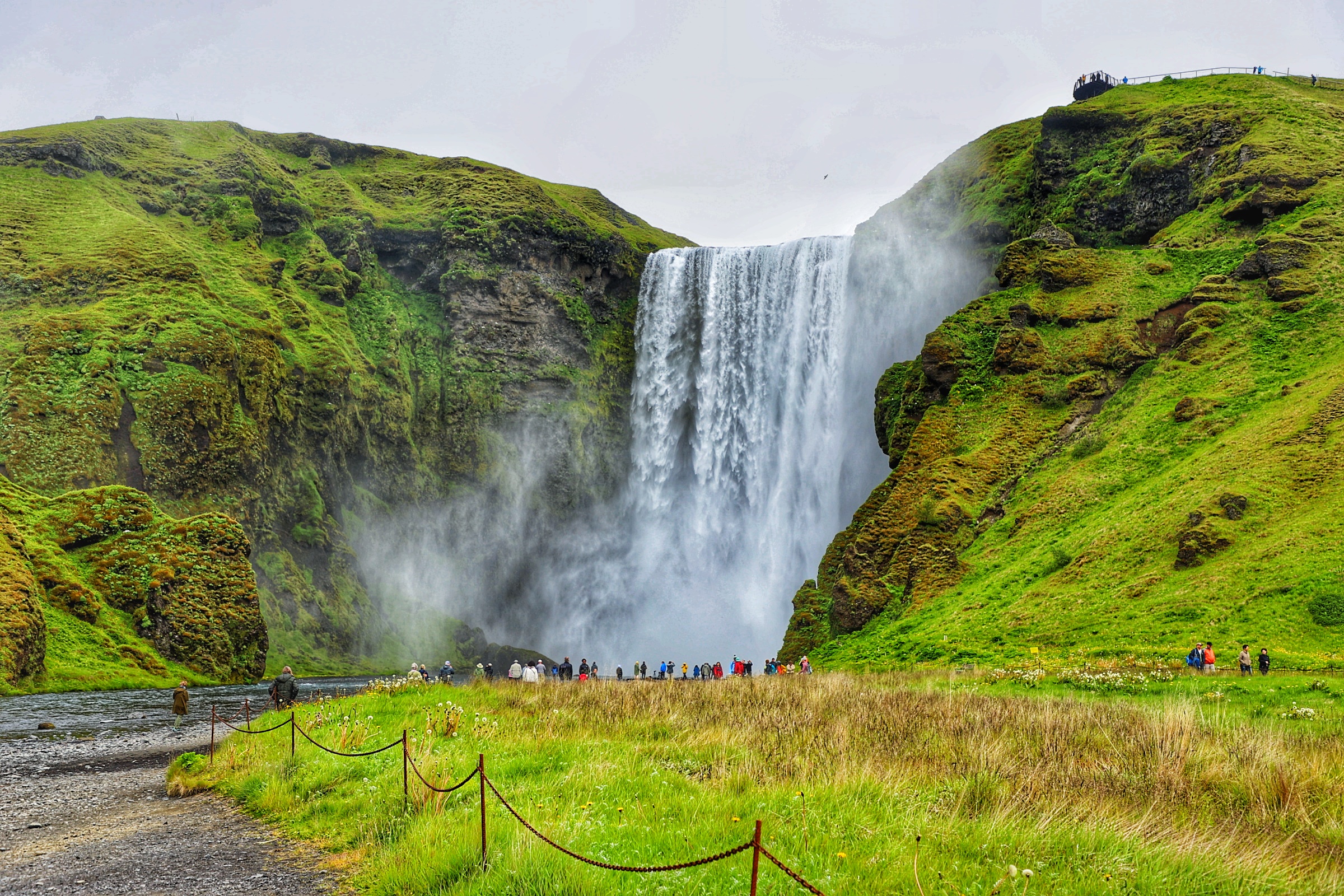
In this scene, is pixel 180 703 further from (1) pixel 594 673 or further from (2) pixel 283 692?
(1) pixel 594 673

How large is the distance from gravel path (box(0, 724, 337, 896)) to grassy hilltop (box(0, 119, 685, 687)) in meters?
32.2

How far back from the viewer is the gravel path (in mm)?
9266

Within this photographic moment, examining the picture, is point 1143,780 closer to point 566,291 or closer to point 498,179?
point 566,291

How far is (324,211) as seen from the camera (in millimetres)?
85438

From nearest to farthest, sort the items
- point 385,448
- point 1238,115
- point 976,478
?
point 976,478, point 1238,115, point 385,448

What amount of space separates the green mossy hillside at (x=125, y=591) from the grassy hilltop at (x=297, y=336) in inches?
41.1

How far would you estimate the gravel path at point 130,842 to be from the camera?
927cm

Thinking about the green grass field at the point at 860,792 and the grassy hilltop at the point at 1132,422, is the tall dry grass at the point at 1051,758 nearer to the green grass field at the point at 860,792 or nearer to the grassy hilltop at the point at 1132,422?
the green grass field at the point at 860,792

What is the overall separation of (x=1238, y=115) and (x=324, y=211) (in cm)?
7904

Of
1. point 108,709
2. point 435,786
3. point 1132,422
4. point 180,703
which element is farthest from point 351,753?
point 1132,422

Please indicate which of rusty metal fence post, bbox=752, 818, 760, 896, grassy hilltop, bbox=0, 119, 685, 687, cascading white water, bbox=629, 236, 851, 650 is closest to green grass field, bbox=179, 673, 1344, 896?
rusty metal fence post, bbox=752, 818, 760, 896

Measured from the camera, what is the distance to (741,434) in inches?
2512

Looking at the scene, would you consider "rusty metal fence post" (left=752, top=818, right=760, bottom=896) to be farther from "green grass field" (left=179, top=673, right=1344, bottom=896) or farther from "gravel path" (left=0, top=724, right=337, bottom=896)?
"gravel path" (left=0, top=724, right=337, bottom=896)

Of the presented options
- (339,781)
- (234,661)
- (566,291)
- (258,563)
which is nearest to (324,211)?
(566,291)
